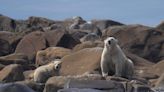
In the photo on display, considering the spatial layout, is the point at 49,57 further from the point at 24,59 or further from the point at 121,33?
the point at 121,33

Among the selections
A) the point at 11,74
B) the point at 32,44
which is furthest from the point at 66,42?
the point at 11,74

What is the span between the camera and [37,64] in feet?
107

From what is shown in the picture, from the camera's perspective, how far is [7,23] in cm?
6475

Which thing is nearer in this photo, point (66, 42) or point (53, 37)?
point (66, 42)

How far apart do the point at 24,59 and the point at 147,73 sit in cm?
946

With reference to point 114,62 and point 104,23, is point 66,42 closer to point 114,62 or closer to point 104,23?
point 114,62

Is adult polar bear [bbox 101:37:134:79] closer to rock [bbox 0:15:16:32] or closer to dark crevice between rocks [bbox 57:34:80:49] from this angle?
dark crevice between rocks [bbox 57:34:80:49]

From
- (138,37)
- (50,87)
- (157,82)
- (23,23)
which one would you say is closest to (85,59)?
(157,82)

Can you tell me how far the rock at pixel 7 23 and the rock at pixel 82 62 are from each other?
3793cm

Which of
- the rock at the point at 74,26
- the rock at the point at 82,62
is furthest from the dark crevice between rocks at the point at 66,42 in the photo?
the rock at the point at 74,26

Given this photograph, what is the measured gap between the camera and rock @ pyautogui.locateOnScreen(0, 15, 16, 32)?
206 feet

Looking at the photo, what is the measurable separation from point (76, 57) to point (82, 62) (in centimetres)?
85

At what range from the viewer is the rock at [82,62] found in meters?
23.3

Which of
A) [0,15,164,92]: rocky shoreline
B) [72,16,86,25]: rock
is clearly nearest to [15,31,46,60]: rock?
[0,15,164,92]: rocky shoreline
